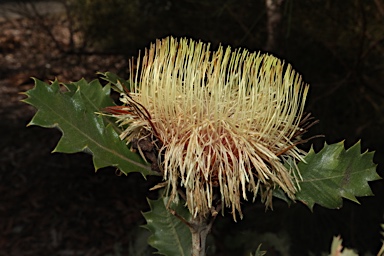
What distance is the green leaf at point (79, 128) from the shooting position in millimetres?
735

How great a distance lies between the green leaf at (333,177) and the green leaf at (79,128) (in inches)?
9.4

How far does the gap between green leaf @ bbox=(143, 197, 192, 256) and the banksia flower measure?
0.82 ft

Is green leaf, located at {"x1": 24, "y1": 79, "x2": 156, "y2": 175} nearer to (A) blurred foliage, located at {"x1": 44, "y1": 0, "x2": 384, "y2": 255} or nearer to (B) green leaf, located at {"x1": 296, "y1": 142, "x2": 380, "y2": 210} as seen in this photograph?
(B) green leaf, located at {"x1": 296, "y1": 142, "x2": 380, "y2": 210}

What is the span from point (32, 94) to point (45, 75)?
3.16 meters

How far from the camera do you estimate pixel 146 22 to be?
3.14 metres

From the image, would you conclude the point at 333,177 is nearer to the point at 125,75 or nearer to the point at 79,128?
the point at 79,128

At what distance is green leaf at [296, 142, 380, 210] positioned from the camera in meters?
0.81

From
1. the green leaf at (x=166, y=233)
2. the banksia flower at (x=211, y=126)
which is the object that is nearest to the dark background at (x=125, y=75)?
the green leaf at (x=166, y=233)

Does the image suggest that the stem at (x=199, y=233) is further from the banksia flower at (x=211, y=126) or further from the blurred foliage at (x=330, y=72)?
the blurred foliage at (x=330, y=72)

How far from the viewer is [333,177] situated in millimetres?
829

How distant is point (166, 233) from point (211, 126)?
0.36 meters

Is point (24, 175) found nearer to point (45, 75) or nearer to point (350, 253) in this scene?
point (45, 75)

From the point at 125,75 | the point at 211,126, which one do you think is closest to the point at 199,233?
the point at 211,126

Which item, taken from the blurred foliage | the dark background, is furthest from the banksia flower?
the blurred foliage
